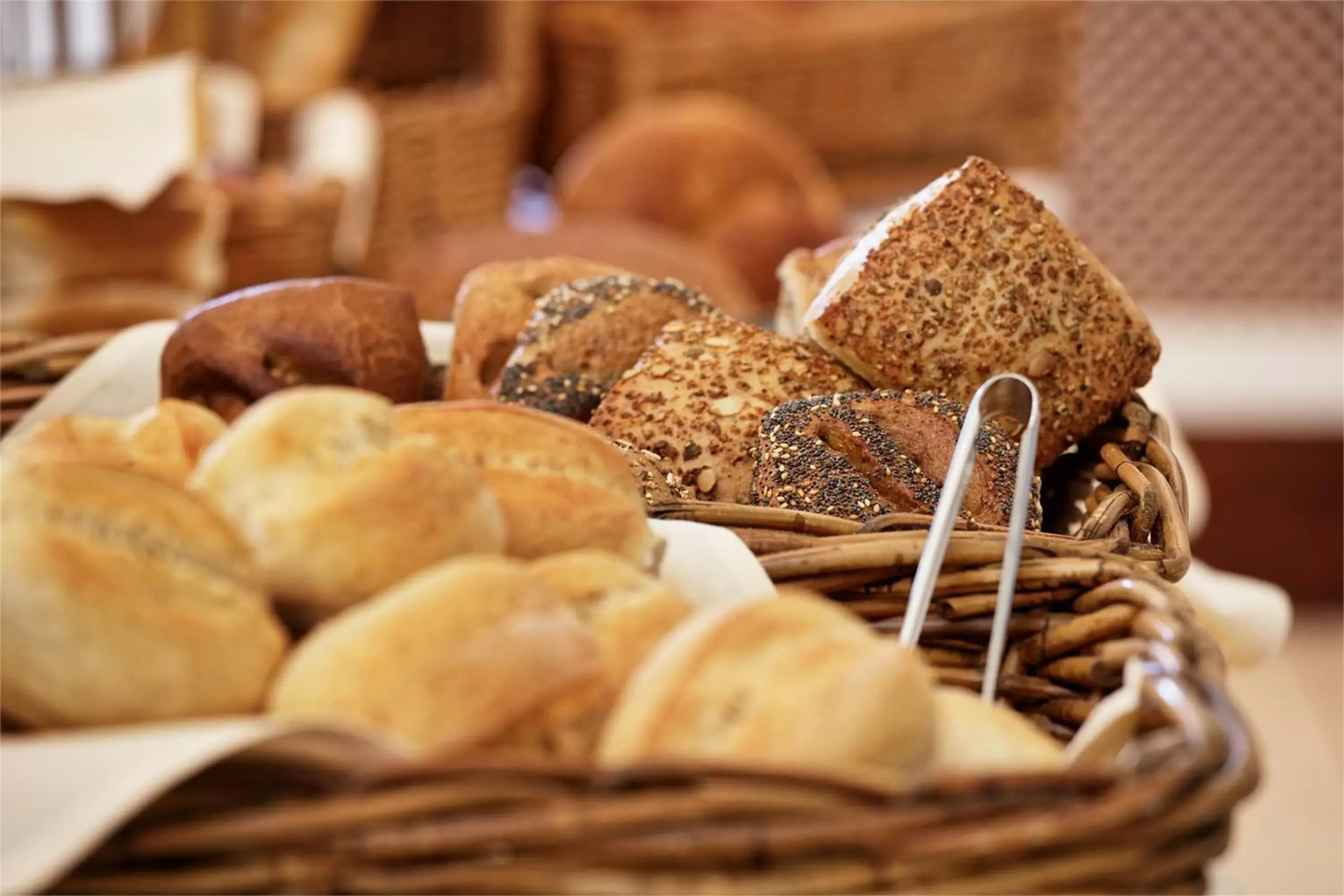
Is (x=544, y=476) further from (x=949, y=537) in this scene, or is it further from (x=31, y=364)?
(x=31, y=364)

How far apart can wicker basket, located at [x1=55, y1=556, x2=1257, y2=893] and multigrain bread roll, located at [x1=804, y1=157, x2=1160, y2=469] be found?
47cm

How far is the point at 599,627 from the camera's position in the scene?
56 cm

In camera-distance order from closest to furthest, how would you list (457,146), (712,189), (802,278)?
(802,278)
(712,189)
(457,146)

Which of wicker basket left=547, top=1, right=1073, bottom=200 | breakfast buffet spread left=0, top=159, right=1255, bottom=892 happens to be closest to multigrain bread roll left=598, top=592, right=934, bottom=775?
breakfast buffet spread left=0, top=159, right=1255, bottom=892

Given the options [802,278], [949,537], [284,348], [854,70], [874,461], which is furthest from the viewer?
[854,70]

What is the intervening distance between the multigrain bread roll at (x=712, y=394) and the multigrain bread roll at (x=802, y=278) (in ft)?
0.33

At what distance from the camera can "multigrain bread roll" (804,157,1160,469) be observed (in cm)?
91

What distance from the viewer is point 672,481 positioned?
865 mm

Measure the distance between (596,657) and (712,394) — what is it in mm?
418

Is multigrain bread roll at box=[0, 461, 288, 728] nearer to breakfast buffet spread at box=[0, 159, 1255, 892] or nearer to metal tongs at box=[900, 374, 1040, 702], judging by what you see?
breakfast buffet spread at box=[0, 159, 1255, 892]

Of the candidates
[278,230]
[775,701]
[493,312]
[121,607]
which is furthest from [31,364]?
[278,230]

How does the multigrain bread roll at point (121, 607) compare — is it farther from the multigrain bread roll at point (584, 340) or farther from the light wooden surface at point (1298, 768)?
the light wooden surface at point (1298, 768)

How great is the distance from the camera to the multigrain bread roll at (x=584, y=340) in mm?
984

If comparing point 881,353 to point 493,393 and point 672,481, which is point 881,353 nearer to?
point 672,481
